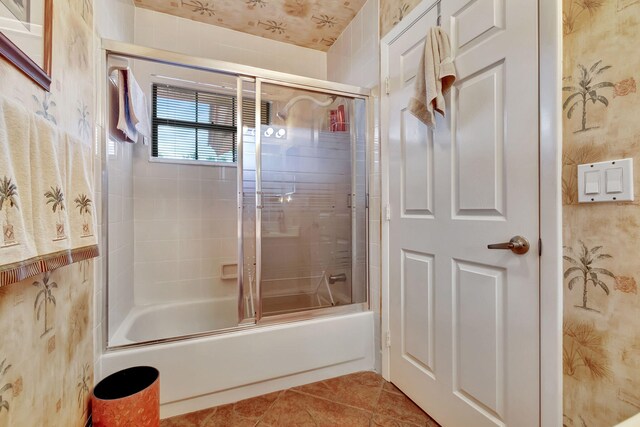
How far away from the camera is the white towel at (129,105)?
4.87ft

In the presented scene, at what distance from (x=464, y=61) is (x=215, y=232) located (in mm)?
2096

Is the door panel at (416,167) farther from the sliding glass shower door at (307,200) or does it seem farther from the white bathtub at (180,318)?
the white bathtub at (180,318)

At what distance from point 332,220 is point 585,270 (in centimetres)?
135

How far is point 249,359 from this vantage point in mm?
1571

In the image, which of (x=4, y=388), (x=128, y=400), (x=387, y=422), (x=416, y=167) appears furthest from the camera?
(x=416, y=167)

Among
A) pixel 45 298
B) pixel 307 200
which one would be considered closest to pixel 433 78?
pixel 307 200

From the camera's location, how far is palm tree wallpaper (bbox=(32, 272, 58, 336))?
86cm

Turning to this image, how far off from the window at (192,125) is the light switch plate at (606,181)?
2.21m

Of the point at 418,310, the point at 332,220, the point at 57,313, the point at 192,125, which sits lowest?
the point at 418,310

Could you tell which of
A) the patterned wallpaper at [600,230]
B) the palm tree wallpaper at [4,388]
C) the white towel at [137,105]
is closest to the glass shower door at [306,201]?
the white towel at [137,105]

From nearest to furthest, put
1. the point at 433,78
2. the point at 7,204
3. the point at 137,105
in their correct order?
the point at 7,204
the point at 433,78
the point at 137,105

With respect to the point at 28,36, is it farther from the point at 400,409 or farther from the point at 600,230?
the point at 400,409

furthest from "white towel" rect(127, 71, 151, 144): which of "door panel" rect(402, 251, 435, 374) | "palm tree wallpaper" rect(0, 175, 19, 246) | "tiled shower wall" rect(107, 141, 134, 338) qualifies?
"door panel" rect(402, 251, 435, 374)

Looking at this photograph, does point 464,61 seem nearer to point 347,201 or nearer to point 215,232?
point 347,201
